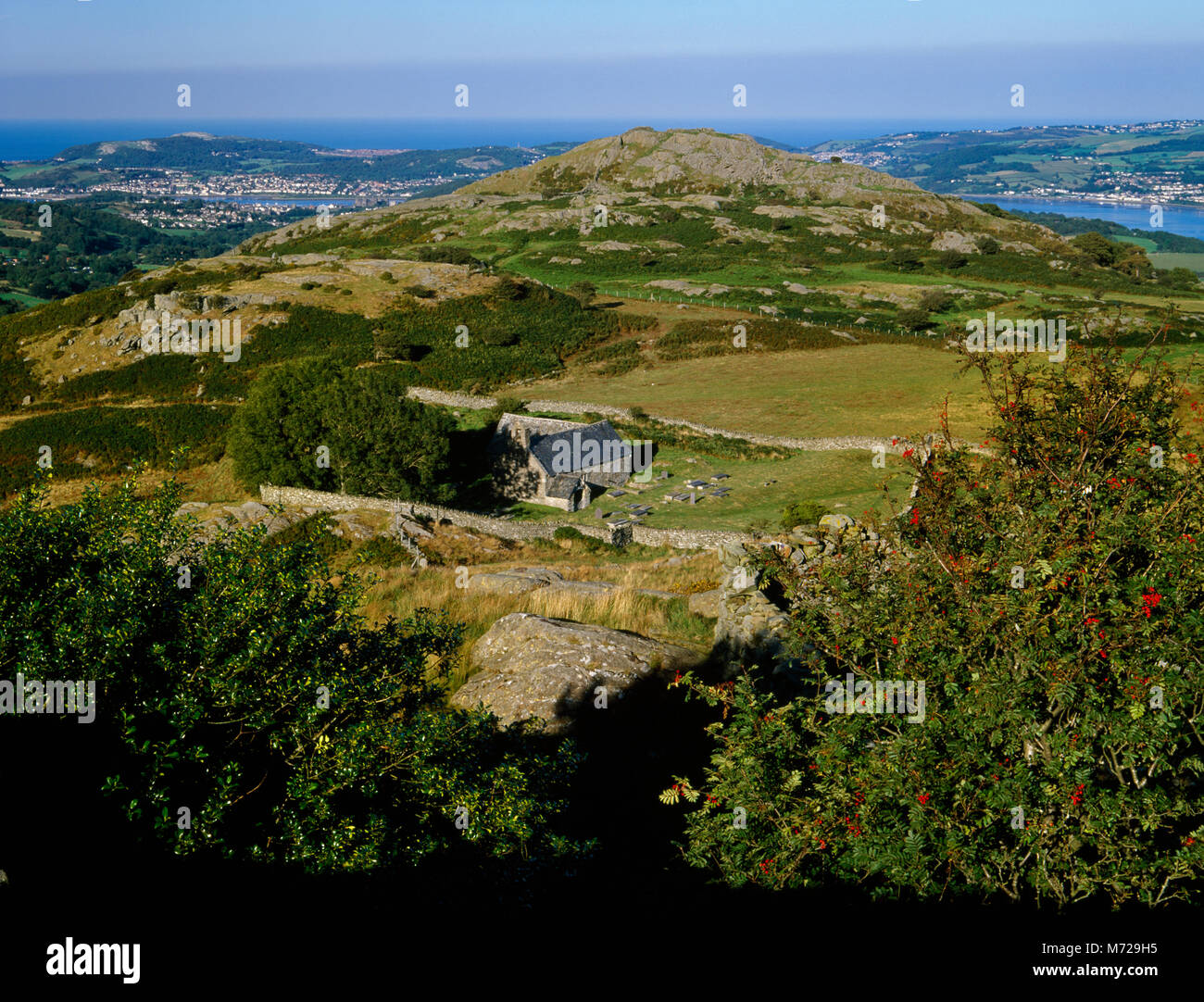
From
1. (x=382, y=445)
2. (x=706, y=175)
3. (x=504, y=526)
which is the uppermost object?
(x=706, y=175)

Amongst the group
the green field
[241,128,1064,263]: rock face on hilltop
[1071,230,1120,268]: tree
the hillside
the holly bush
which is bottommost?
the holly bush

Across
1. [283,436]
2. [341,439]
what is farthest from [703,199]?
[341,439]

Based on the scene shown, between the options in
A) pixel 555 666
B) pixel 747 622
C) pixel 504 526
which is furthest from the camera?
pixel 504 526

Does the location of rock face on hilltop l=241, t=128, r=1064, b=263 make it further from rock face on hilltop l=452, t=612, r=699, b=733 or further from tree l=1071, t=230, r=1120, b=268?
rock face on hilltop l=452, t=612, r=699, b=733

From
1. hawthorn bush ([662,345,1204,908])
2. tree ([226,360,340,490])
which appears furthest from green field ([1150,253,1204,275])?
hawthorn bush ([662,345,1204,908])

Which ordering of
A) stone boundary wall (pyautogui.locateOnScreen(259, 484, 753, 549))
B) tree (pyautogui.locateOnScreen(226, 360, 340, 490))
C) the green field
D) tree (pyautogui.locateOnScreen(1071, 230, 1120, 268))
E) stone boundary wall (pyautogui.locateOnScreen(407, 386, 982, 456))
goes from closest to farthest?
stone boundary wall (pyautogui.locateOnScreen(259, 484, 753, 549))
tree (pyautogui.locateOnScreen(226, 360, 340, 490))
stone boundary wall (pyautogui.locateOnScreen(407, 386, 982, 456))
tree (pyautogui.locateOnScreen(1071, 230, 1120, 268))
the green field

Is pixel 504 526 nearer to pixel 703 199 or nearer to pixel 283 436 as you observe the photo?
pixel 283 436

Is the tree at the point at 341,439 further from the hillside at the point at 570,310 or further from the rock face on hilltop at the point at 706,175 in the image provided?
the rock face on hilltop at the point at 706,175
